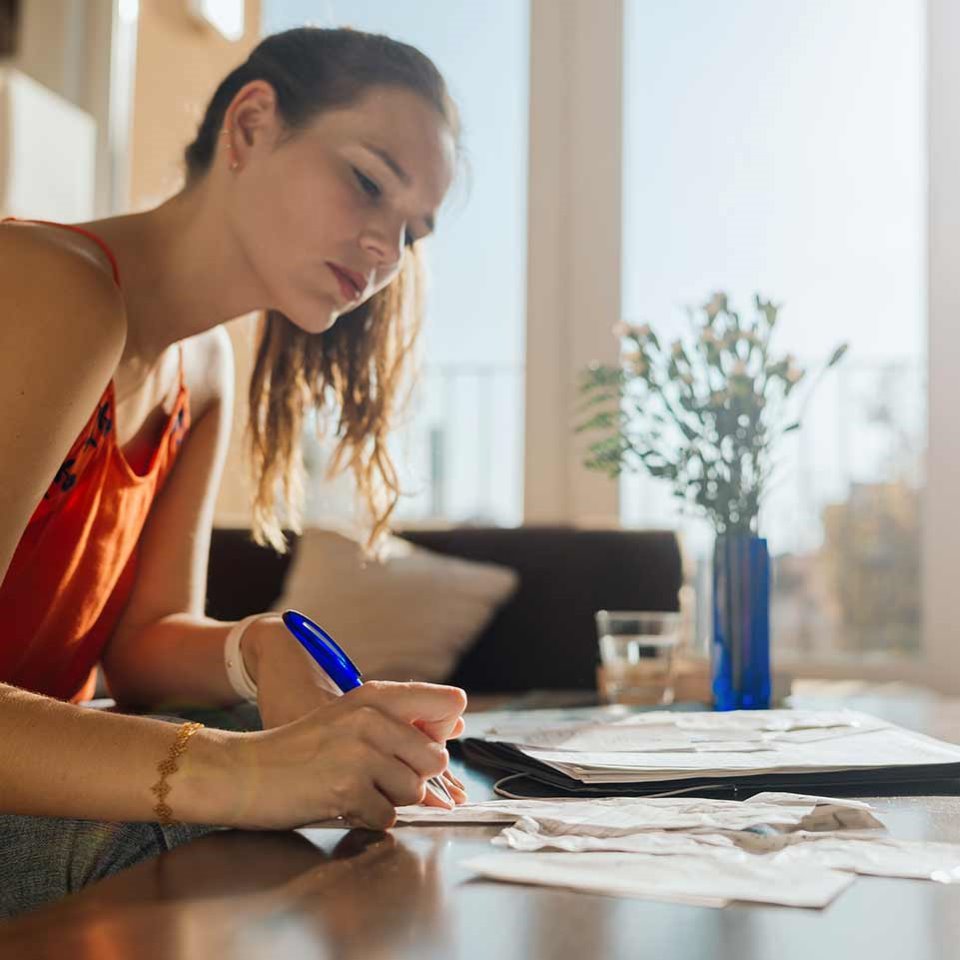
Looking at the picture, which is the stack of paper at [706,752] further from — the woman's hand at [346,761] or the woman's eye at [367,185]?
the woman's eye at [367,185]

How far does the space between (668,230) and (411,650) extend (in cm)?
177

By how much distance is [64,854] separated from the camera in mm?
800

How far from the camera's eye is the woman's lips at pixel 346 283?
4.39ft

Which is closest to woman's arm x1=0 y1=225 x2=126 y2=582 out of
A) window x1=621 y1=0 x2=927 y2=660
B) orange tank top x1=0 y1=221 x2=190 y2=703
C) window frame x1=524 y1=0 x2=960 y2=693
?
orange tank top x1=0 y1=221 x2=190 y2=703

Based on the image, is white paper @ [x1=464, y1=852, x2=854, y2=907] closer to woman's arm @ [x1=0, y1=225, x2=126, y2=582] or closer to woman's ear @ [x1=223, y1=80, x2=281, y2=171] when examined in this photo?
woman's arm @ [x1=0, y1=225, x2=126, y2=582]

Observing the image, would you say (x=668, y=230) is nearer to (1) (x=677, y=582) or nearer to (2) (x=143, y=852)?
(1) (x=677, y=582)

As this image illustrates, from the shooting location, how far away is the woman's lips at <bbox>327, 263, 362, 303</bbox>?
4.39 feet

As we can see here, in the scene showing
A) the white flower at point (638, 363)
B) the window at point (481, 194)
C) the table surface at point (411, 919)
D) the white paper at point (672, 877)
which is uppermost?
the window at point (481, 194)

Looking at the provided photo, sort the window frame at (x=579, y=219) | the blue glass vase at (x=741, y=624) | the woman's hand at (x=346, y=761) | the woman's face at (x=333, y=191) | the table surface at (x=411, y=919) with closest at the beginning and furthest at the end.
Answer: the table surface at (x=411, y=919) → the woman's hand at (x=346, y=761) → the woman's face at (x=333, y=191) → the blue glass vase at (x=741, y=624) → the window frame at (x=579, y=219)

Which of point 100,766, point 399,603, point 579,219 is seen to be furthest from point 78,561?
point 579,219

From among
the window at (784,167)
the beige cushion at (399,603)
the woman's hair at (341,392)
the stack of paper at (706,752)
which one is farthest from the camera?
the window at (784,167)

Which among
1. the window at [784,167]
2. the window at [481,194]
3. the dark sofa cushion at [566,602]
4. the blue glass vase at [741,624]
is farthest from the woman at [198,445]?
the window at [784,167]

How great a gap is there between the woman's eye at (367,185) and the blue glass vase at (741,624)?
58cm

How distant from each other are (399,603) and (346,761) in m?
1.86
